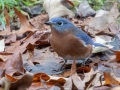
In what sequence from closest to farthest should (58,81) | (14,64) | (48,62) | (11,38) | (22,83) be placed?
(22,83) < (58,81) < (14,64) < (48,62) < (11,38)

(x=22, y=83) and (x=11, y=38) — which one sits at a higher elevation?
(x=11, y=38)

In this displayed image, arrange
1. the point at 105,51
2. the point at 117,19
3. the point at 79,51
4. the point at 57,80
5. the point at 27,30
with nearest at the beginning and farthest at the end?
the point at 57,80 → the point at 79,51 → the point at 105,51 → the point at 27,30 → the point at 117,19

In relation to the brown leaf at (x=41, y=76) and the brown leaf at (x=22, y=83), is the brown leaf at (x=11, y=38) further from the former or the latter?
the brown leaf at (x=22, y=83)

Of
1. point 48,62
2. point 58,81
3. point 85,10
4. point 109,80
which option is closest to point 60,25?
point 48,62

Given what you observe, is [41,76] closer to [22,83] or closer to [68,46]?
[22,83]

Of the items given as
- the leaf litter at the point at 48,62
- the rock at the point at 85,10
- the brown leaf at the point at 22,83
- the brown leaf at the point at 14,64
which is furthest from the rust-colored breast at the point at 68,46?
the rock at the point at 85,10

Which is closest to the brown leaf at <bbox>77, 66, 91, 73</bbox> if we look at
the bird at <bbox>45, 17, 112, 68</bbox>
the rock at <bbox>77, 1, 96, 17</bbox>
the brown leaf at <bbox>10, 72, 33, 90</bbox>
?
the bird at <bbox>45, 17, 112, 68</bbox>

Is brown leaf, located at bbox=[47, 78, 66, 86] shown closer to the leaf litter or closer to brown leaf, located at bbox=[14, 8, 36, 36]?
the leaf litter

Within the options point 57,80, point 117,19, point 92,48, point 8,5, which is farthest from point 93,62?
point 8,5

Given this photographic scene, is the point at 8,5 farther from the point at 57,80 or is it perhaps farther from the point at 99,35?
the point at 57,80
